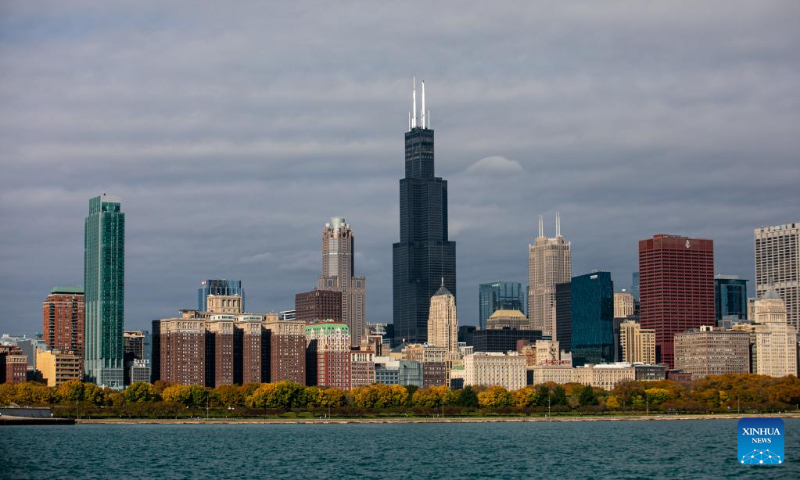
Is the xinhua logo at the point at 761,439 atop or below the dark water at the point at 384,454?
atop

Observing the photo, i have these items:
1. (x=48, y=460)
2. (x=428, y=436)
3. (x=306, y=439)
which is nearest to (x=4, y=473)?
(x=48, y=460)

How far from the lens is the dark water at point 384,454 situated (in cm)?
11181

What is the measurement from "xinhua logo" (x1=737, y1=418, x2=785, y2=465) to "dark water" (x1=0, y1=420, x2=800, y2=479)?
39.0 meters

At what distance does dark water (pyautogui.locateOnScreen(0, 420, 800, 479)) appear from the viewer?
112 meters

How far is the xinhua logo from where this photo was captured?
6162 cm

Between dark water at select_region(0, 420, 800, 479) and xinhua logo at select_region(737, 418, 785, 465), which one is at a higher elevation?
xinhua logo at select_region(737, 418, 785, 465)

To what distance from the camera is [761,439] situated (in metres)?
62.2

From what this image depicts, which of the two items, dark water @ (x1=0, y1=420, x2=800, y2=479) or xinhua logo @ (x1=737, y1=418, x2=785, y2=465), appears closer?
xinhua logo @ (x1=737, y1=418, x2=785, y2=465)

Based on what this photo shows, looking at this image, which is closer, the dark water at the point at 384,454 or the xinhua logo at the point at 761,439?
the xinhua logo at the point at 761,439

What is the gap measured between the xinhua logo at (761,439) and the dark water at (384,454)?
128 feet

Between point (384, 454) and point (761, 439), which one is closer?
point (761, 439)

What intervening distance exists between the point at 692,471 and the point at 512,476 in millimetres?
15245

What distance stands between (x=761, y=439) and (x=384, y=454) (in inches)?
3167

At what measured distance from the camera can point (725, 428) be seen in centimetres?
19925
